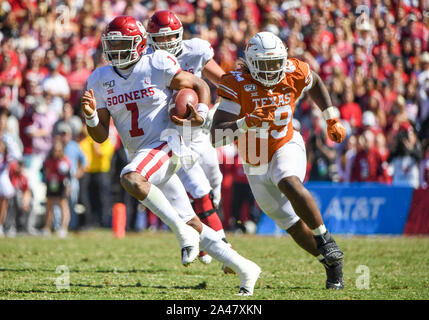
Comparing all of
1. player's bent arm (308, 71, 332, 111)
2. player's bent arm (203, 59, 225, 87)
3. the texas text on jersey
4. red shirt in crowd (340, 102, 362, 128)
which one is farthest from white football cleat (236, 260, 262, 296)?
red shirt in crowd (340, 102, 362, 128)

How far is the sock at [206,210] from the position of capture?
6.80 m

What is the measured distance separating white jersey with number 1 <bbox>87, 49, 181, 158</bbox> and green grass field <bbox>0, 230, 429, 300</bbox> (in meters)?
1.25

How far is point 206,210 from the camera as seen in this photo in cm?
684

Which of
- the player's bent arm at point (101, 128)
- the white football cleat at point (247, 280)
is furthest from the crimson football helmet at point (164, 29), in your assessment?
the white football cleat at point (247, 280)

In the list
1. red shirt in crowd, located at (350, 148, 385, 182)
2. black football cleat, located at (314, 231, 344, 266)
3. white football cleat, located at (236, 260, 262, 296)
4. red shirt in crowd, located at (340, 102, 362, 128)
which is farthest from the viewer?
red shirt in crowd, located at (340, 102, 362, 128)

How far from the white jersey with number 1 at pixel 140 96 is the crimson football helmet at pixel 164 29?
0.89m

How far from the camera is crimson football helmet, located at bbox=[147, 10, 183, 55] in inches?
263

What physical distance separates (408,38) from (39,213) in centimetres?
686

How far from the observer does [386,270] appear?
268 inches

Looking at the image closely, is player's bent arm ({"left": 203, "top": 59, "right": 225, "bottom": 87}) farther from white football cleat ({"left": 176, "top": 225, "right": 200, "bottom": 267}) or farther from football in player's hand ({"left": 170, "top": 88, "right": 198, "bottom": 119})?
white football cleat ({"left": 176, "top": 225, "right": 200, "bottom": 267})

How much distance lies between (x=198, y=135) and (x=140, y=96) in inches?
51.0

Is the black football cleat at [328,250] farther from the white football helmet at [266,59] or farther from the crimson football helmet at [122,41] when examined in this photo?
the crimson football helmet at [122,41]

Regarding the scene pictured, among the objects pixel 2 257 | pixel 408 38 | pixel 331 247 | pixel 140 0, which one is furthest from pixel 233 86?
pixel 140 0

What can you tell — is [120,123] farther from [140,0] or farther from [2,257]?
[140,0]
